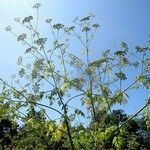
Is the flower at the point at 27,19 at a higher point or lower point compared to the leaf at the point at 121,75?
higher

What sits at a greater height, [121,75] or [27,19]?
[27,19]

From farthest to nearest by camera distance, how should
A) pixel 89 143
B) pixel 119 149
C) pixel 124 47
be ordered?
pixel 124 47 → pixel 89 143 → pixel 119 149

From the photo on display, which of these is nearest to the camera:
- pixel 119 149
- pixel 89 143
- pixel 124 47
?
pixel 119 149

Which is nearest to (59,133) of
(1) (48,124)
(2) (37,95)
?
(1) (48,124)

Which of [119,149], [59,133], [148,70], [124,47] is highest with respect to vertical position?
[124,47]

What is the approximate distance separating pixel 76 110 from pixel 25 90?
5.09 ft

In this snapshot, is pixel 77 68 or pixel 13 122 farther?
pixel 77 68

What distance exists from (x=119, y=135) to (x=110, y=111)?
129 centimetres

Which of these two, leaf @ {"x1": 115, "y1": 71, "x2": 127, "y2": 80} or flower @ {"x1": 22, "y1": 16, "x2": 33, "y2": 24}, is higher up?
flower @ {"x1": 22, "y1": 16, "x2": 33, "y2": 24}

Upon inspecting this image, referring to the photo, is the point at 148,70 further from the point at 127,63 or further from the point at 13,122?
the point at 13,122

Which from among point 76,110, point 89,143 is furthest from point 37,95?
point 89,143

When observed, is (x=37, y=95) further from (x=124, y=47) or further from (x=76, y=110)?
(x=124, y=47)

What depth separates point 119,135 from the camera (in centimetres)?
1172

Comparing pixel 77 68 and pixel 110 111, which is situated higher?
pixel 77 68
